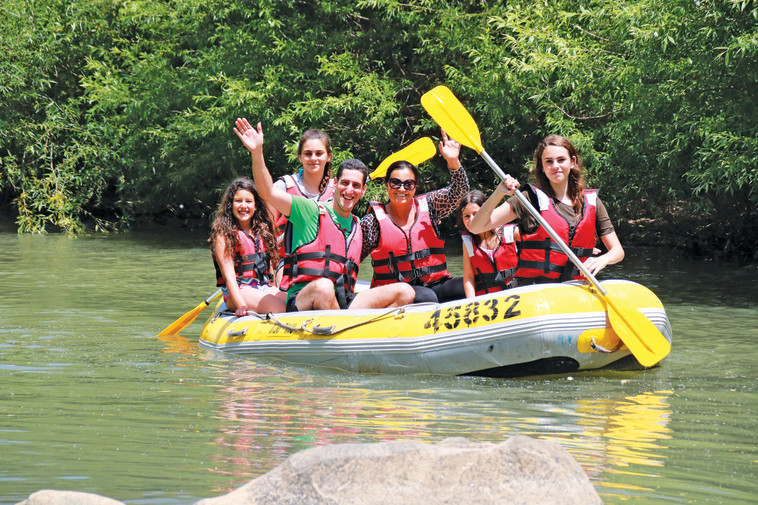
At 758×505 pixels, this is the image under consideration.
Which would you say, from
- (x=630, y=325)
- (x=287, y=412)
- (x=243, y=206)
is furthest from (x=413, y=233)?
(x=287, y=412)

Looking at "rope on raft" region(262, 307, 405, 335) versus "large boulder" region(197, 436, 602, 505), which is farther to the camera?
Result: "rope on raft" region(262, 307, 405, 335)

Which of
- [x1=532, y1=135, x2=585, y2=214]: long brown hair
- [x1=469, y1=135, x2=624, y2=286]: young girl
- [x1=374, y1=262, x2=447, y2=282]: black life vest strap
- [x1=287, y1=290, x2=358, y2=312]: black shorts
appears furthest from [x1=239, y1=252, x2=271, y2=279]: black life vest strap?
[x1=532, y1=135, x2=585, y2=214]: long brown hair

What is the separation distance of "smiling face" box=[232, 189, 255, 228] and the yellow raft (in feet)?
3.07

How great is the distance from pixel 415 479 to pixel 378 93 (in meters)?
10.3

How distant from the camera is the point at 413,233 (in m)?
5.15

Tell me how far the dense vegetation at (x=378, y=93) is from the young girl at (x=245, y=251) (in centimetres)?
386

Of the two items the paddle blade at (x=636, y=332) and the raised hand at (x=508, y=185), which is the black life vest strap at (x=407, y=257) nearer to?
the raised hand at (x=508, y=185)

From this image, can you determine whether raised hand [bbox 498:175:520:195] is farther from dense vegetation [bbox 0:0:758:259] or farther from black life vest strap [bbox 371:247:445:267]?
dense vegetation [bbox 0:0:758:259]

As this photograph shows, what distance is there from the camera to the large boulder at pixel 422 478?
2141mm

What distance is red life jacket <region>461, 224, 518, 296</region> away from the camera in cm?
526

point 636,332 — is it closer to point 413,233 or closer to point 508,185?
point 508,185

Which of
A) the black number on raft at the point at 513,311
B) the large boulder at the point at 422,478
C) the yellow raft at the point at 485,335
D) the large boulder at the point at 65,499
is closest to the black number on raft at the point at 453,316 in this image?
the yellow raft at the point at 485,335

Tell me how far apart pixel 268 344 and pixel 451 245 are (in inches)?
344

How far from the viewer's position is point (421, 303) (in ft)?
16.1
